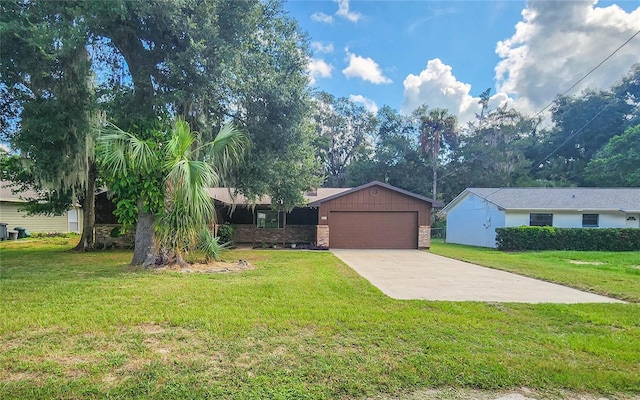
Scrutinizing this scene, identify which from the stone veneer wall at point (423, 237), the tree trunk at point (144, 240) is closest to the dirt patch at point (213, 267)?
the tree trunk at point (144, 240)

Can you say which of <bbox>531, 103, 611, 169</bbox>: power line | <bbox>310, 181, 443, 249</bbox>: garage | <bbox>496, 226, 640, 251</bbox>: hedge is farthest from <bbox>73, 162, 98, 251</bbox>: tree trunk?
<bbox>531, 103, 611, 169</bbox>: power line

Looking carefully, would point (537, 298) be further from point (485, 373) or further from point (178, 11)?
point (178, 11)

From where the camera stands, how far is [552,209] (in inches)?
635

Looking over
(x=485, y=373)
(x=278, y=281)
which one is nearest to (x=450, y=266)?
(x=278, y=281)

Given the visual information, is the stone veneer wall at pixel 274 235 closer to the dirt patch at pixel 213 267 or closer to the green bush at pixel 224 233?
the green bush at pixel 224 233

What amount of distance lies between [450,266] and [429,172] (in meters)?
22.5

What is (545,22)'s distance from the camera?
34.0ft

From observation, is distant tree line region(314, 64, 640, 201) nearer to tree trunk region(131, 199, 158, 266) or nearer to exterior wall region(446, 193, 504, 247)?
exterior wall region(446, 193, 504, 247)

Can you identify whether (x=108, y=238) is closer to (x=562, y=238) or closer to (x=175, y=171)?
(x=175, y=171)

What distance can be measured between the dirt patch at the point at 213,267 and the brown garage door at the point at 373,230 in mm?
6573

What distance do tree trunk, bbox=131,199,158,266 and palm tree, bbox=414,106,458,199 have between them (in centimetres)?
2397

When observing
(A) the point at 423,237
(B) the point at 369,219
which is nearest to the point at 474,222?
(A) the point at 423,237

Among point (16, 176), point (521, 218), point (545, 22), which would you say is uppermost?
point (545, 22)

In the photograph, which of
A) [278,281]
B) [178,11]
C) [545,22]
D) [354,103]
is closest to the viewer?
[278,281]
